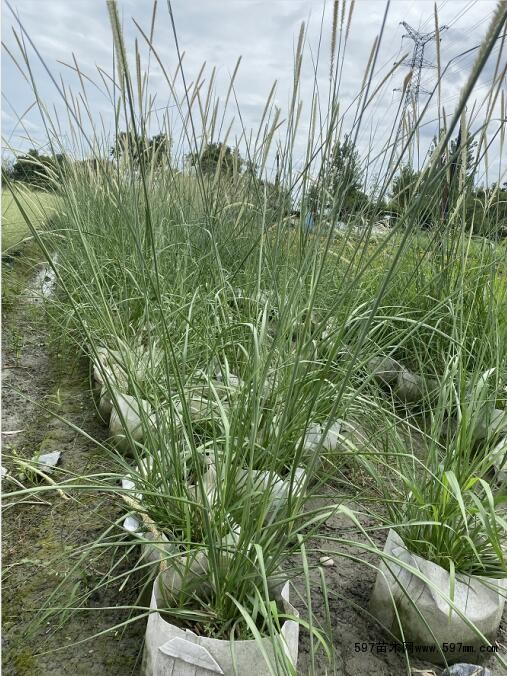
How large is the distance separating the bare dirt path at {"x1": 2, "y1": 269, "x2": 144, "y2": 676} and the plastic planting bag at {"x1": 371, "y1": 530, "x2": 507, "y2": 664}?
1.52 feet

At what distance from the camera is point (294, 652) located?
0.76 metres

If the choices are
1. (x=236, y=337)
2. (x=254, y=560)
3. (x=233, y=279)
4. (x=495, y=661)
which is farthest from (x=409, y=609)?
(x=233, y=279)

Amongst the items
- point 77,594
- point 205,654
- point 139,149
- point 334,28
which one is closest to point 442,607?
point 205,654

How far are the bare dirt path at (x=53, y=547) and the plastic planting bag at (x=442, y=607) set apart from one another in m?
0.46

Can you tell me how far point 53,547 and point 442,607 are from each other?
2.49ft

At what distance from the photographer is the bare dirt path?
0.84 m

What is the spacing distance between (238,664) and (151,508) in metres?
0.32

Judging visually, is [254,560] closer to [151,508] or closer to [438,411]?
[151,508]

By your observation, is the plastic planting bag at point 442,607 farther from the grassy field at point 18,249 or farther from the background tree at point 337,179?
the grassy field at point 18,249

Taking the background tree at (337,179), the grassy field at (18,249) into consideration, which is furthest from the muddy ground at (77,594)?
the grassy field at (18,249)

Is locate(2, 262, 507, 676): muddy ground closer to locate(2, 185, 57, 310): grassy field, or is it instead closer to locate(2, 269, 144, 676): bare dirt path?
locate(2, 269, 144, 676): bare dirt path

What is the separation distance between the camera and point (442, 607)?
0.91 m

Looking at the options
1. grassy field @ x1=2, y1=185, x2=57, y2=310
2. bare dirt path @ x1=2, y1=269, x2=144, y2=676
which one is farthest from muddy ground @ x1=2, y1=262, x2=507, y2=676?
grassy field @ x1=2, y1=185, x2=57, y2=310

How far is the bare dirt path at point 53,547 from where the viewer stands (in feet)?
2.76
